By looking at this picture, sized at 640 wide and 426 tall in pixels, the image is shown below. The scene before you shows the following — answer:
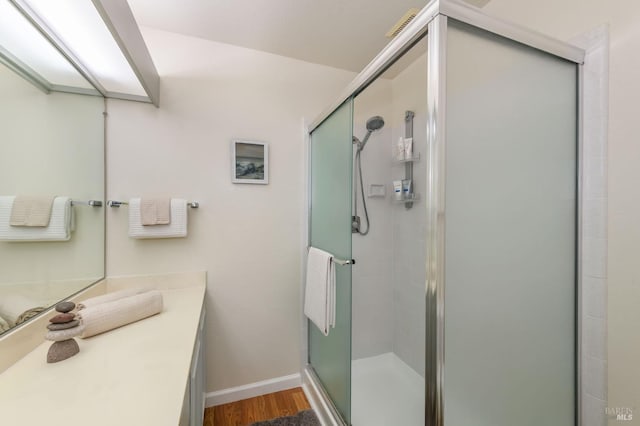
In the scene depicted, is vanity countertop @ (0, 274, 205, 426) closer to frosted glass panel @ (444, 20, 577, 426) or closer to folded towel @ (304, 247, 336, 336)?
folded towel @ (304, 247, 336, 336)

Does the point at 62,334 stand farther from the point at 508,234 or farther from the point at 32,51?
the point at 508,234

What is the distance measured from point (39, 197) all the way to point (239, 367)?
146cm

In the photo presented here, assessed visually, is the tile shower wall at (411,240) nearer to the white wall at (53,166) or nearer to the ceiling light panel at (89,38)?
the ceiling light panel at (89,38)

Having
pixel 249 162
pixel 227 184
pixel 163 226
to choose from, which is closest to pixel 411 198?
pixel 249 162

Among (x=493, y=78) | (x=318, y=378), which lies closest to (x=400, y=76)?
(x=493, y=78)

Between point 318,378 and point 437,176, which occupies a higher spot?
point 437,176

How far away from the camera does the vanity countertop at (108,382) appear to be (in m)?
0.62

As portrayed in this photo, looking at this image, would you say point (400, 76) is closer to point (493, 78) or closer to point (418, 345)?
point (493, 78)

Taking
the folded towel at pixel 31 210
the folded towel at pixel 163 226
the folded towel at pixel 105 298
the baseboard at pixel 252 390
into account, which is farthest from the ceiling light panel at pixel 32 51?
the baseboard at pixel 252 390

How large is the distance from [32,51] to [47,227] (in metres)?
0.73

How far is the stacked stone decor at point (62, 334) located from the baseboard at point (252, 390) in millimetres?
1103

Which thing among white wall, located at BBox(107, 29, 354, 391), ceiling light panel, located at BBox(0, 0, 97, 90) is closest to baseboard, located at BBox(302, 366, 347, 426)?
white wall, located at BBox(107, 29, 354, 391)

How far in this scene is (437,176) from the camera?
27.8 inches

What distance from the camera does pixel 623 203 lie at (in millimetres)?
911
